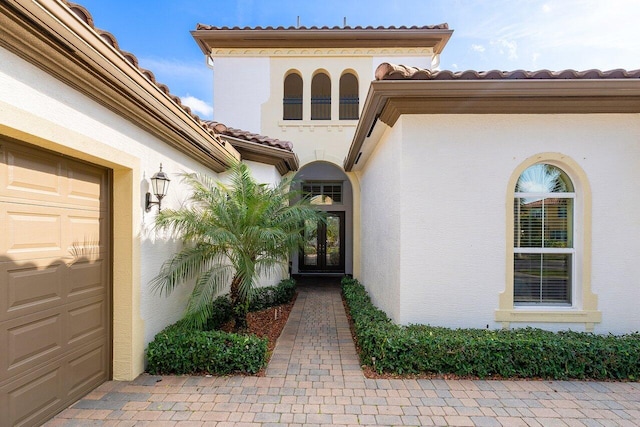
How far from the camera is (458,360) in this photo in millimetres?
4250

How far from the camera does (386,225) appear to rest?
19.5 feet

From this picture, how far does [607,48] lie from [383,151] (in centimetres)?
600

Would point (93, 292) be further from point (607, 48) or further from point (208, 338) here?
point (607, 48)

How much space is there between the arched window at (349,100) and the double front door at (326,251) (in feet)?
14.2

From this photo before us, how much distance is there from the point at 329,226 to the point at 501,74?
32.7 feet

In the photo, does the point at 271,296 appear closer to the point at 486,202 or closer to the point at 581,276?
the point at 486,202

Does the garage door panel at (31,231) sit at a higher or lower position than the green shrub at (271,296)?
higher

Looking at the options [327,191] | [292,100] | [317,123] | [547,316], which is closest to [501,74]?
[547,316]

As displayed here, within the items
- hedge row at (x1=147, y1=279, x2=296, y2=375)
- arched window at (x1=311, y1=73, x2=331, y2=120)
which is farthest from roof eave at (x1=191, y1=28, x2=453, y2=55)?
hedge row at (x1=147, y1=279, x2=296, y2=375)

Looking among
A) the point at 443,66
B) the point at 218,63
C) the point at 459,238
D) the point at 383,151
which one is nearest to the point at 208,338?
the point at 459,238

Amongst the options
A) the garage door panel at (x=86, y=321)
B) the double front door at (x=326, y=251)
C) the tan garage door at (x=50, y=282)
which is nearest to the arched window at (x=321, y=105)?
the double front door at (x=326, y=251)

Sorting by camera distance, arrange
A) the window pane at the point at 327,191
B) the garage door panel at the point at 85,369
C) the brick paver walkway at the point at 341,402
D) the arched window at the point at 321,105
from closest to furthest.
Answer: the brick paver walkway at the point at 341,402 → the garage door panel at the point at 85,369 → the arched window at the point at 321,105 → the window pane at the point at 327,191

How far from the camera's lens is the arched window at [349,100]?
451 inches

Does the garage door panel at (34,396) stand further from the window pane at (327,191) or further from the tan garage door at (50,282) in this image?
the window pane at (327,191)
